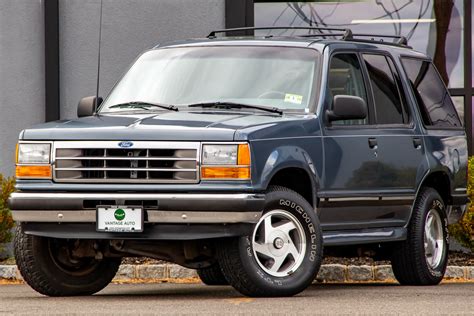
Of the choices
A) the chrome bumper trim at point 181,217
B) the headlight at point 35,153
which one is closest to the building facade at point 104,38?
the headlight at point 35,153

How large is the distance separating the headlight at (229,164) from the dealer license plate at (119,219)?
53 centimetres

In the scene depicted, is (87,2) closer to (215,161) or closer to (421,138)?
(421,138)

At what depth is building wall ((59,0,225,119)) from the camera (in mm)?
16938

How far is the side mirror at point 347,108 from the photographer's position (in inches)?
437

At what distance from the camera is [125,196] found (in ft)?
33.4

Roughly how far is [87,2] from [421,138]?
570 centimetres

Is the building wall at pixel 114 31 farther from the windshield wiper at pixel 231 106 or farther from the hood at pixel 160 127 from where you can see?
the hood at pixel 160 127

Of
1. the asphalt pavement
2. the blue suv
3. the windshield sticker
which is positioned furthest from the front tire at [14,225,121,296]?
the windshield sticker

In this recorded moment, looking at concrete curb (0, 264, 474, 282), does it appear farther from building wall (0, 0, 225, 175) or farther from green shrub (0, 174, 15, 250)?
Answer: building wall (0, 0, 225, 175)

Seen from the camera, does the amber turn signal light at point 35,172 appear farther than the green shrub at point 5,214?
No

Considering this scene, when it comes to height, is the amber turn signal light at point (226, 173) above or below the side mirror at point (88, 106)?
below

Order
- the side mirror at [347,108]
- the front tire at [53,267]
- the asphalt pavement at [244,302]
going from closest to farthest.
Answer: the asphalt pavement at [244,302], the front tire at [53,267], the side mirror at [347,108]

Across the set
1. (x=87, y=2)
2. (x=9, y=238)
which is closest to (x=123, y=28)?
(x=87, y=2)

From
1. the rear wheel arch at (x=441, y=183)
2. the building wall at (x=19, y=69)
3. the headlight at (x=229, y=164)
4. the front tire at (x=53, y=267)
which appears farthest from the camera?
the building wall at (x=19, y=69)
